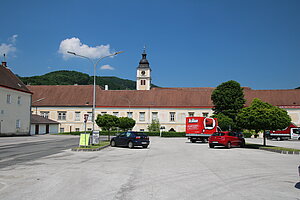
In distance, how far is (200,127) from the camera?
117ft

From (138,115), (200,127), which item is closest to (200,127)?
(200,127)

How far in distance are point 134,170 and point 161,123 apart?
53.3m

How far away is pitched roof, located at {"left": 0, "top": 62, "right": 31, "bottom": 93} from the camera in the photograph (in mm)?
43219

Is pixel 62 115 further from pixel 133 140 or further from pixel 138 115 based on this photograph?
pixel 133 140

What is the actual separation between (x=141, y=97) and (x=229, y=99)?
21.2m

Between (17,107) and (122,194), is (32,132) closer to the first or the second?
(17,107)

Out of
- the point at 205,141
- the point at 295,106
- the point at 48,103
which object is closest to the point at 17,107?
the point at 48,103

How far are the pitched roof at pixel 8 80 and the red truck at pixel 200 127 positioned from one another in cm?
2735

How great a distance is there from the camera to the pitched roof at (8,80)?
43.2 meters

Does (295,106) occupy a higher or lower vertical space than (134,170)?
higher

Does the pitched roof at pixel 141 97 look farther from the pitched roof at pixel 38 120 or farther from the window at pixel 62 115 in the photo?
the pitched roof at pixel 38 120

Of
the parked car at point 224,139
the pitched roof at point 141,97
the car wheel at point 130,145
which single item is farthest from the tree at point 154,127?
the car wheel at point 130,145

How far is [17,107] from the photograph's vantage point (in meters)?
46.3

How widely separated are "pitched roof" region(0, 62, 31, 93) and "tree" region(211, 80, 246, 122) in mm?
35397
